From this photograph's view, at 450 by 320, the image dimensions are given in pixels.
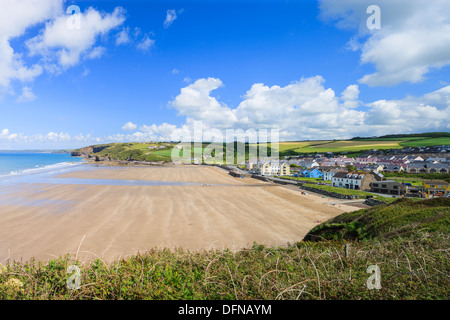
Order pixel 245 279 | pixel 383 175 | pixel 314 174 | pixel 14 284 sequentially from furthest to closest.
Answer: pixel 314 174 → pixel 383 175 → pixel 245 279 → pixel 14 284

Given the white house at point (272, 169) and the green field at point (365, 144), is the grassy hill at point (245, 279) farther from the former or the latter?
the green field at point (365, 144)

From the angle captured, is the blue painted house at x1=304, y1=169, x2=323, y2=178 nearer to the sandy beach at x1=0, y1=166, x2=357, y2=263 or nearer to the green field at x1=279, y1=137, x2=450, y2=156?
the sandy beach at x1=0, y1=166, x2=357, y2=263

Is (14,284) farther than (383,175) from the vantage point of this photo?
No

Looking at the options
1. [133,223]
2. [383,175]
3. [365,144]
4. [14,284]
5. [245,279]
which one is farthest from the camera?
[365,144]

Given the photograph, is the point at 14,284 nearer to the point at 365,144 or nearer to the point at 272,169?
the point at 272,169

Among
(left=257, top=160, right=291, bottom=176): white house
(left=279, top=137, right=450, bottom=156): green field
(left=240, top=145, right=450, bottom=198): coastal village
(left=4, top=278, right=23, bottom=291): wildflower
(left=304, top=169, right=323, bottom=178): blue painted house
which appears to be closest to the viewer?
(left=4, top=278, right=23, bottom=291): wildflower

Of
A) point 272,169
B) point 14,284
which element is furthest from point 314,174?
point 14,284

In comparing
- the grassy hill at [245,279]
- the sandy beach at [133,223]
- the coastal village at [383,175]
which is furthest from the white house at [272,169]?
the grassy hill at [245,279]

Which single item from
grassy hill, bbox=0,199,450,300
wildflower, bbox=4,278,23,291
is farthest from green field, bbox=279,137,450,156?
wildflower, bbox=4,278,23,291

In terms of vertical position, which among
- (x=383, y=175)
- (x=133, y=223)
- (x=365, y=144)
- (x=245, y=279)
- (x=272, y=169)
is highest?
(x=365, y=144)

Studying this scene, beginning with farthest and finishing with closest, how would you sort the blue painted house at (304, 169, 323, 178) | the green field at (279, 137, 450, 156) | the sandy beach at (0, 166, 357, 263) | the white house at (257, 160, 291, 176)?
the green field at (279, 137, 450, 156), the white house at (257, 160, 291, 176), the blue painted house at (304, 169, 323, 178), the sandy beach at (0, 166, 357, 263)
